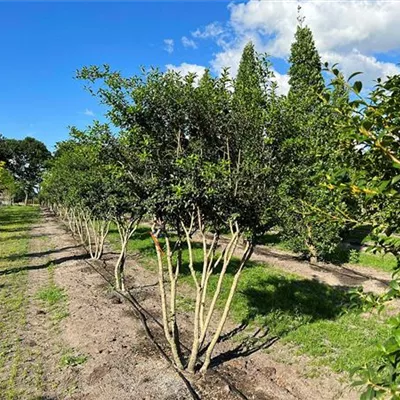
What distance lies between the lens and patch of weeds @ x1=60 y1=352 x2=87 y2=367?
23.0 ft

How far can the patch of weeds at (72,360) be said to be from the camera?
276 inches

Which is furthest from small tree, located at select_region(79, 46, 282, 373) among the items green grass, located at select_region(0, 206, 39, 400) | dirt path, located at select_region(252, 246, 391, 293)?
dirt path, located at select_region(252, 246, 391, 293)

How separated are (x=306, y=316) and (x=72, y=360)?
612 centimetres

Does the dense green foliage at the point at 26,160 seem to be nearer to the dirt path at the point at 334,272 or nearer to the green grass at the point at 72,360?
the dirt path at the point at 334,272

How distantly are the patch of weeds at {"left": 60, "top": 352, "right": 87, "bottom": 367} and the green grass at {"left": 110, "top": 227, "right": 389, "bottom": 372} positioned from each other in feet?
12.6

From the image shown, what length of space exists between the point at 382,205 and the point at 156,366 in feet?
18.1

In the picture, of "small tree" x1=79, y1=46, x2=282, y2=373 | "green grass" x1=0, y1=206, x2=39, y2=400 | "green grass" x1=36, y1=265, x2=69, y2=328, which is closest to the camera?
"small tree" x1=79, y1=46, x2=282, y2=373

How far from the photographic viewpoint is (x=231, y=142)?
6.46 m

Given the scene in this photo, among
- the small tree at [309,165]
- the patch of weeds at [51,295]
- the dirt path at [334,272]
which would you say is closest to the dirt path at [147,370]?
the patch of weeds at [51,295]

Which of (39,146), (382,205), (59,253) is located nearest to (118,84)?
(382,205)

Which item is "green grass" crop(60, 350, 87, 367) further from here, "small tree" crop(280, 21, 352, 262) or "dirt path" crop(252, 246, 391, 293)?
"dirt path" crop(252, 246, 391, 293)

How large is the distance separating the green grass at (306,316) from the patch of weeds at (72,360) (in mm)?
3844

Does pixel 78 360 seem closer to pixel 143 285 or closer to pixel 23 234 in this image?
pixel 143 285

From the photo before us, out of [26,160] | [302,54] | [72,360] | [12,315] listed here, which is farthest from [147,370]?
[26,160]
